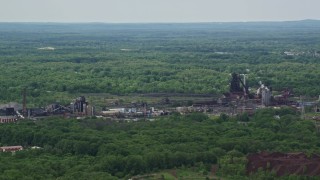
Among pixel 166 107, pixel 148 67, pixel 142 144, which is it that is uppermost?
pixel 142 144

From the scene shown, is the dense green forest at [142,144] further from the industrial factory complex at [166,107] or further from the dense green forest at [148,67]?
the dense green forest at [148,67]

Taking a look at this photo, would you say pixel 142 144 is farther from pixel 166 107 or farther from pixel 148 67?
pixel 148 67

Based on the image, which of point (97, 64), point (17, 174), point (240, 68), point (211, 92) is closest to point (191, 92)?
point (211, 92)

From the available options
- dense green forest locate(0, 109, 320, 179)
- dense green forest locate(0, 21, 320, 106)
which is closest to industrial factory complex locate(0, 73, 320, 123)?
dense green forest locate(0, 109, 320, 179)

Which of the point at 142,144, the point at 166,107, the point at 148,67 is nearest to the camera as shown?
the point at 142,144

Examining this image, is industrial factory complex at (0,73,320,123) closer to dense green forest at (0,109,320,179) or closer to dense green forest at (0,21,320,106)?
→ dense green forest at (0,109,320,179)

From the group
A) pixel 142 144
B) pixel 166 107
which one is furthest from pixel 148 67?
pixel 142 144
